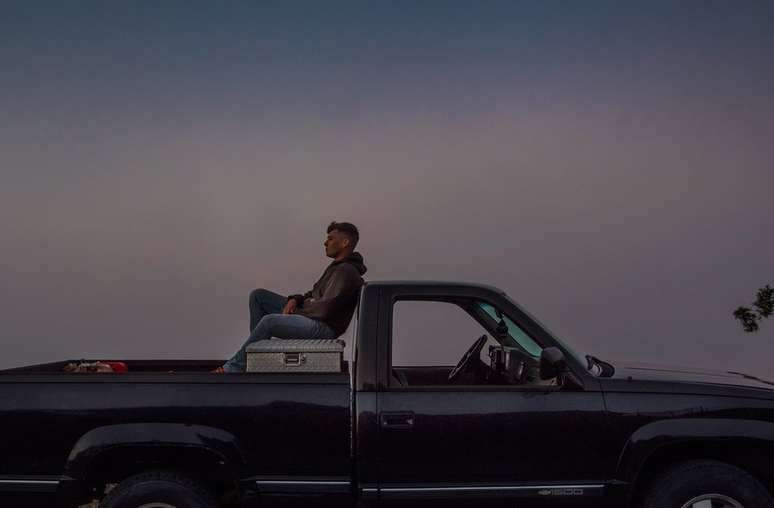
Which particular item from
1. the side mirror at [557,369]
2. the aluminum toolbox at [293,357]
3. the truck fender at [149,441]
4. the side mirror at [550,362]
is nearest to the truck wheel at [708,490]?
the side mirror at [557,369]

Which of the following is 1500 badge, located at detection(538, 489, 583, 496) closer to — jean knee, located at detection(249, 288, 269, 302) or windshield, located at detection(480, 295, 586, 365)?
windshield, located at detection(480, 295, 586, 365)

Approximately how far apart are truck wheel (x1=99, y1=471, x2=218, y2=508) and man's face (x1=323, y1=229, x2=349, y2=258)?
1.88 m

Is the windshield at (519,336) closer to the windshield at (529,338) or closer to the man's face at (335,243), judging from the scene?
the windshield at (529,338)

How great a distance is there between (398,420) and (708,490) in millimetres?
1781

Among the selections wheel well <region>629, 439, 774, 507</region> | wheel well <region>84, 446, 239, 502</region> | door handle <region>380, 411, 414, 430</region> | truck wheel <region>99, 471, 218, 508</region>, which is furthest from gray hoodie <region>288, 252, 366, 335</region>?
wheel well <region>629, 439, 774, 507</region>

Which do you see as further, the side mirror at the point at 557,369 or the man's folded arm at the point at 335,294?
the man's folded arm at the point at 335,294

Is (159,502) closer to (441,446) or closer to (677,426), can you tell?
(441,446)

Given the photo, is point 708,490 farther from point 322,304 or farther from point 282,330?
point 282,330

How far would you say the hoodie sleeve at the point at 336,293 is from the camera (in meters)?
5.41

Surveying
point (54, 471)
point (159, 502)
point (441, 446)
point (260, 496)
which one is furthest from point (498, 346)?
point (54, 471)

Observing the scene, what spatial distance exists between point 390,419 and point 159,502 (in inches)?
A: 52.7

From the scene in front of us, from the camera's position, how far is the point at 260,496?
450 cm

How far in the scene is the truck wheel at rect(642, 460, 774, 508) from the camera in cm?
462

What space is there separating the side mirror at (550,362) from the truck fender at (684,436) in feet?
2.00
